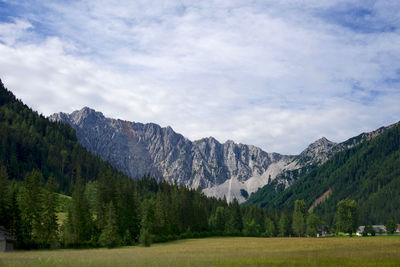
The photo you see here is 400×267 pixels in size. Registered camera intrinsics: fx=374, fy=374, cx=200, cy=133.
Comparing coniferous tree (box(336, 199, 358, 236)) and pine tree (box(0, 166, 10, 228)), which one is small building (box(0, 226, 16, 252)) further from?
coniferous tree (box(336, 199, 358, 236))

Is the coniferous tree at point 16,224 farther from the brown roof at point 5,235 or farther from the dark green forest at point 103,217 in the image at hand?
the brown roof at point 5,235

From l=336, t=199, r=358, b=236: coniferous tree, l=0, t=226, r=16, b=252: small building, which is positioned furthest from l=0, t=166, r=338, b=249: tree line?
l=336, t=199, r=358, b=236: coniferous tree

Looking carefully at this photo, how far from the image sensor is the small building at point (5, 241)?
60.4 meters

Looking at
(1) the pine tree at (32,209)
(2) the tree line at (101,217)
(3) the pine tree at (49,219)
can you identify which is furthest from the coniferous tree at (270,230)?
(1) the pine tree at (32,209)

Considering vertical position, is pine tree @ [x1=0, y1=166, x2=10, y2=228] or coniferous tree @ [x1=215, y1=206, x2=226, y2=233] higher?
pine tree @ [x1=0, y1=166, x2=10, y2=228]

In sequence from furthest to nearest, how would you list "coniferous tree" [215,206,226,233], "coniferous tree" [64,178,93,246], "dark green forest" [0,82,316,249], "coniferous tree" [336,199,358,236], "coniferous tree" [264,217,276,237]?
"coniferous tree" [264,217,276,237] → "coniferous tree" [336,199,358,236] → "coniferous tree" [215,206,226,233] → "coniferous tree" [64,178,93,246] → "dark green forest" [0,82,316,249]

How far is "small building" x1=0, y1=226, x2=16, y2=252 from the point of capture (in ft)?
198

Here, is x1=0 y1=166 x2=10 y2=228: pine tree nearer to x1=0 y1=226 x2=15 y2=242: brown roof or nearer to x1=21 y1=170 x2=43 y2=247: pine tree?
x1=21 y1=170 x2=43 y2=247: pine tree

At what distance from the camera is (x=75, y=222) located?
3110 inches

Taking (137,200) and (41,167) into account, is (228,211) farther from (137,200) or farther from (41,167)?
(41,167)

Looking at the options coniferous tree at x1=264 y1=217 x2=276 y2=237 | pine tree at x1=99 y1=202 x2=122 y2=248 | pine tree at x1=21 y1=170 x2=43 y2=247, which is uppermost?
pine tree at x1=21 y1=170 x2=43 y2=247

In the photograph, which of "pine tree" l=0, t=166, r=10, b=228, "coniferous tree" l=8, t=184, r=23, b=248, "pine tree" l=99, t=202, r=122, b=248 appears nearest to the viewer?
"coniferous tree" l=8, t=184, r=23, b=248

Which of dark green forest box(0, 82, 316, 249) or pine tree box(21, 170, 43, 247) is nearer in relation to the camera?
dark green forest box(0, 82, 316, 249)

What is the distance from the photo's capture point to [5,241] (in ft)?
200
